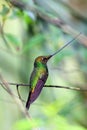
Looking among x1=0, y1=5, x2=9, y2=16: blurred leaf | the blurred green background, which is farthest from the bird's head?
x1=0, y1=5, x2=9, y2=16: blurred leaf

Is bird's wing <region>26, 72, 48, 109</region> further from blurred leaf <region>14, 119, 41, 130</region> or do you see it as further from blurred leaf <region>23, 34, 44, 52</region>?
blurred leaf <region>23, 34, 44, 52</region>

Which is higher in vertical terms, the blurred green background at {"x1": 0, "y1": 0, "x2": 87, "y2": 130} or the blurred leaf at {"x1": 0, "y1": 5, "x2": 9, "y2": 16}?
the blurred leaf at {"x1": 0, "y1": 5, "x2": 9, "y2": 16}

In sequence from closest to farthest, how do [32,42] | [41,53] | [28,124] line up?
[28,124] < [32,42] < [41,53]

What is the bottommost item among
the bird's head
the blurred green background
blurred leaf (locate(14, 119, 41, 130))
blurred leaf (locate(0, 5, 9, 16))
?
the blurred green background

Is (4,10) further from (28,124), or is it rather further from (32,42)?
(28,124)

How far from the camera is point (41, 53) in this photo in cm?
148

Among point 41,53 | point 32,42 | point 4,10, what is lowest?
point 41,53

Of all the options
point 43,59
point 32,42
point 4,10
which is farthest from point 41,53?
point 43,59

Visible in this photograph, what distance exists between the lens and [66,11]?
1955 millimetres

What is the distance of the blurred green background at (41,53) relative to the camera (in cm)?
91

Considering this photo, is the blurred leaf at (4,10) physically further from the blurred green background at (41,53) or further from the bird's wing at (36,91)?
the bird's wing at (36,91)

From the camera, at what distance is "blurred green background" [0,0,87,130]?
35.7 inches

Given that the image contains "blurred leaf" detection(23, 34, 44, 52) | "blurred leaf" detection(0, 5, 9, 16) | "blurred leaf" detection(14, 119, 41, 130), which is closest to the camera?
"blurred leaf" detection(14, 119, 41, 130)

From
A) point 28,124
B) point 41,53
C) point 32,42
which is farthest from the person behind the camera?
point 41,53
